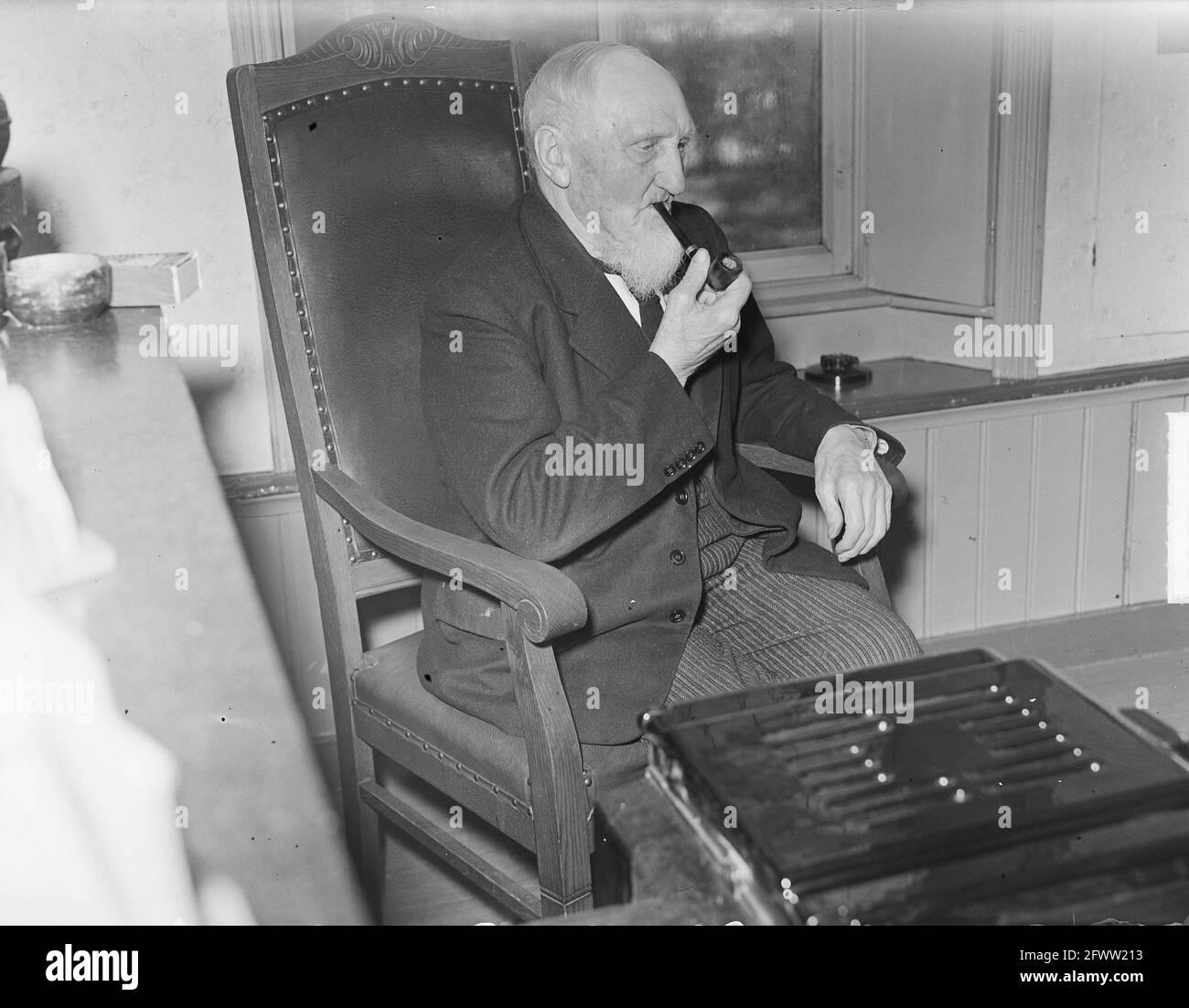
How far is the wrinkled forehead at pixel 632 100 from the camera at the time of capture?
5.06 feet

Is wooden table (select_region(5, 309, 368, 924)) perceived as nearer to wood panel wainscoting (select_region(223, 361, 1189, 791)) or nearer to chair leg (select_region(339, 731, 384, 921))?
chair leg (select_region(339, 731, 384, 921))

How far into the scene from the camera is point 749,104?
2.61 metres

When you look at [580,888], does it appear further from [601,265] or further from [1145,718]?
[1145,718]

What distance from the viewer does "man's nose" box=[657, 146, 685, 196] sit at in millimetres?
1578

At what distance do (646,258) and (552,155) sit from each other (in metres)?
0.17

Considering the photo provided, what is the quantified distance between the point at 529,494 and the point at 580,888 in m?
0.44

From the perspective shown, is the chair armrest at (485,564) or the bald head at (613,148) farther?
the bald head at (613,148)

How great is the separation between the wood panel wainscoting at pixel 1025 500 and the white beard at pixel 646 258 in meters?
0.89
